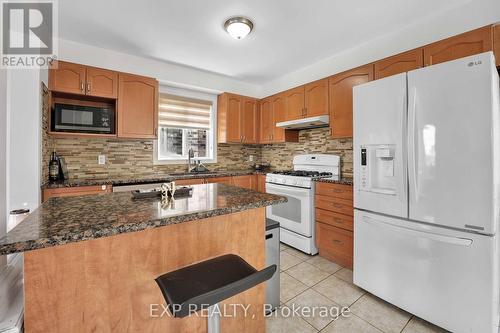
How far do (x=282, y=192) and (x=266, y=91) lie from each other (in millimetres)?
2173

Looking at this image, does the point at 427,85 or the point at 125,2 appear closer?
the point at 427,85

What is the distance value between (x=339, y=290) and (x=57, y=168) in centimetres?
338

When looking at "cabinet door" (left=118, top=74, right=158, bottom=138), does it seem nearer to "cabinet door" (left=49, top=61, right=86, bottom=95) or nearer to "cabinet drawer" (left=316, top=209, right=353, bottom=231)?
"cabinet door" (left=49, top=61, right=86, bottom=95)

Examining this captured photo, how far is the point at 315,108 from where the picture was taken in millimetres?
3160

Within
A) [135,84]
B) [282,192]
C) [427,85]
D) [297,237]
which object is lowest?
[297,237]

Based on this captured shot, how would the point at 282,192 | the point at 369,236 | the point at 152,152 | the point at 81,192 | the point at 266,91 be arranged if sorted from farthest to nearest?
the point at 266,91 < the point at 152,152 < the point at 282,192 < the point at 81,192 < the point at 369,236

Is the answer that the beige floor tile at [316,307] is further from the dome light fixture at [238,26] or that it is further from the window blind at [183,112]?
the window blind at [183,112]

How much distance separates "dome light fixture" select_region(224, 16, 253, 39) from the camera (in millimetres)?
2191

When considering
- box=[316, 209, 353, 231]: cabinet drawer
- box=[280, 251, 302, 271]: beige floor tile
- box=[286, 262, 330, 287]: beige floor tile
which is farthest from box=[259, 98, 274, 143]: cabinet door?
box=[286, 262, 330, 287]: beige floor tile

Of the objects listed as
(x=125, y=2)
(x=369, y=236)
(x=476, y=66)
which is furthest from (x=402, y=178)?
(x=125, y=2)

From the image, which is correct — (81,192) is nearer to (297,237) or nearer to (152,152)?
(152,152)

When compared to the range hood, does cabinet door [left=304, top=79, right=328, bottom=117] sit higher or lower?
higher

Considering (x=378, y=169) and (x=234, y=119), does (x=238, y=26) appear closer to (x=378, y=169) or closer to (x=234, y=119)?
(x=234, y=119)

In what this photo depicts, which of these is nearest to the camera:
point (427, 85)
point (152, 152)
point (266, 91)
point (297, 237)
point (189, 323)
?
point (189, 323)
